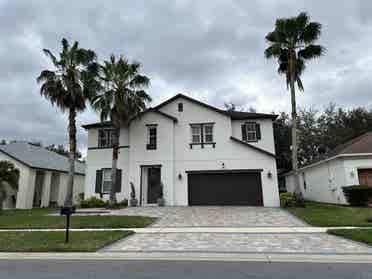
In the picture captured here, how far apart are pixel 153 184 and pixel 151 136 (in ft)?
11.7

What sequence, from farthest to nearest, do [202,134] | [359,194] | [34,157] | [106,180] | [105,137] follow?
[34,157] → [105,137] → [106,180] → [202,134] → [359,194]

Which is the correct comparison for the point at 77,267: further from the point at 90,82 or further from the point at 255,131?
the point at 255,131

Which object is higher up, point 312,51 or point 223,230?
point 312,51

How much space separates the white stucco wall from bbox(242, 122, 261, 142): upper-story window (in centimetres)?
565

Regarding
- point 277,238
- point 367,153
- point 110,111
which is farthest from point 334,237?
point 110,111

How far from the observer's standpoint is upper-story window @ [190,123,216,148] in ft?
61.6

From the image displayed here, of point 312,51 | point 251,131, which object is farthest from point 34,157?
point 312,51

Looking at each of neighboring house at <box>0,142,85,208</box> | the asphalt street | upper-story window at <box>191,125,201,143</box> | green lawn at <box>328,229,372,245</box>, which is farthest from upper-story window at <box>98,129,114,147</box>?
green lawn at <box>328,229,372,245</box>

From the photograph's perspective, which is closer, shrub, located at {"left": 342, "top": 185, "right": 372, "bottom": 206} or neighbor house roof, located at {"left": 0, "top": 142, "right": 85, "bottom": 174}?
shrub, located at {"left": 342, "top": 185, "right": 372, "bottom": 206}

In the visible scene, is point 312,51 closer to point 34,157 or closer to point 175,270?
point 175,270

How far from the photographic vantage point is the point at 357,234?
800 centimetres

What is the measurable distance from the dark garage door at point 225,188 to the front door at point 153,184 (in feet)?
7.61

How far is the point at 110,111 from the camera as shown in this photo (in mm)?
17281

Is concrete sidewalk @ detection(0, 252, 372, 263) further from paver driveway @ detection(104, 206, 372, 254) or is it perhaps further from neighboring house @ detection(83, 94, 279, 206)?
neighboring house @ detection(83, 94, 279, 206)
